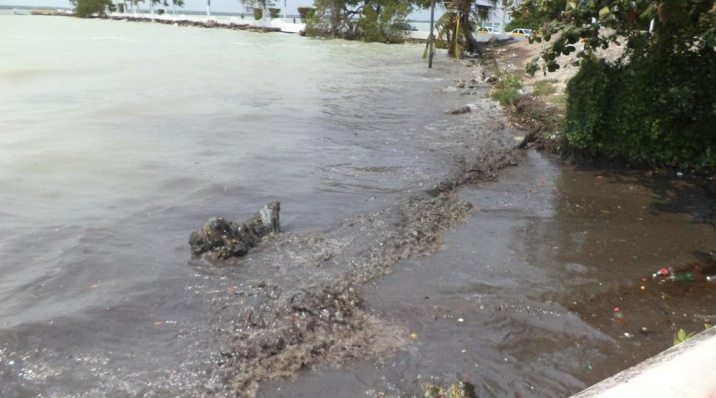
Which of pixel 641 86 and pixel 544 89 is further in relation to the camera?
pixel 544 89

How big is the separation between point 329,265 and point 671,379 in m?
3.57

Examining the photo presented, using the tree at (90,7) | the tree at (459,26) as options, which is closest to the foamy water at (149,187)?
the tree at (459,26)

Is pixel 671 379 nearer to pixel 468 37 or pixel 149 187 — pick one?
pixel 149 187

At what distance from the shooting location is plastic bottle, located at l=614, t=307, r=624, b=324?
14.7 feet

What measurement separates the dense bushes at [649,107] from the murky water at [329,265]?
48 centimetres

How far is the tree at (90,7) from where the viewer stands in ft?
284

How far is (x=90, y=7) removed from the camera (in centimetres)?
8700

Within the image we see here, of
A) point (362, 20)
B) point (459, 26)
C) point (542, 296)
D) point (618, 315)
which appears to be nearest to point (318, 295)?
point (542, 296)

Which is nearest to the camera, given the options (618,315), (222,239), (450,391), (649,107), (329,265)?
(450,391)

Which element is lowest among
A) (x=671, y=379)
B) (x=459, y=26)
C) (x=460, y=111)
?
(x=460, y=111)

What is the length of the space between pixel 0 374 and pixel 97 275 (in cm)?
156

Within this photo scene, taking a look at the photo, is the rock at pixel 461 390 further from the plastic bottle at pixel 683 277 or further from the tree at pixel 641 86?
the tree at pixel 641 86

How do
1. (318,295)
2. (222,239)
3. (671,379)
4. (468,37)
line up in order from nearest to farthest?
1. (671,379)
2. (318,295)
3. (222,239)
4. (468,37)

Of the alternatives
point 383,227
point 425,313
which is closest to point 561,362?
point 425,313
